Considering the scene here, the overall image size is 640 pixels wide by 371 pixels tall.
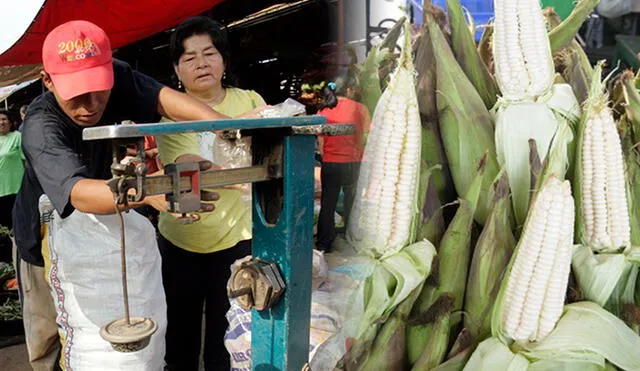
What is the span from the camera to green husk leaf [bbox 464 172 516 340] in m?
0.94

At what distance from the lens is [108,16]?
3162 millimetres

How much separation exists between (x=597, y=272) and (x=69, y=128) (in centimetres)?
145

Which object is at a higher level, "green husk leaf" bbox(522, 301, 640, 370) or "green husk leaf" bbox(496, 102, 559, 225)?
"green husk leaf" bbox(496, 102, 559, 225)

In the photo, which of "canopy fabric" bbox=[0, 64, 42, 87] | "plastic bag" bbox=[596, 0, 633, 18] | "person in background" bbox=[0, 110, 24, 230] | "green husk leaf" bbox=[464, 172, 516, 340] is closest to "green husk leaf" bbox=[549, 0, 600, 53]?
"green husk leaf" bbox=[464, 172, 516, 340]

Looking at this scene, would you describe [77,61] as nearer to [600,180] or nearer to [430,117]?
[430,117]

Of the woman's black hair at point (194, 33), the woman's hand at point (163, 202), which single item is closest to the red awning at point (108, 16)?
the woman's black hair at point (194, 33)

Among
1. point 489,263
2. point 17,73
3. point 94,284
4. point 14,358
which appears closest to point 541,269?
point 489,263

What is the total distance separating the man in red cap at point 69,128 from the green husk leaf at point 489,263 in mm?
552

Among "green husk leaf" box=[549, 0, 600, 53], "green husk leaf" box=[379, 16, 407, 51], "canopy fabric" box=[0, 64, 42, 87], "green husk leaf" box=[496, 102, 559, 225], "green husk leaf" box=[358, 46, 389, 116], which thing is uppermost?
"canopy fabric" box=[0, 64, 42, 87]

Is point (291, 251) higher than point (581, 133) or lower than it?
lower

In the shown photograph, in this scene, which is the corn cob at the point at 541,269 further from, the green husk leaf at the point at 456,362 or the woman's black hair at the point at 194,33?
the woman's black hair at the point at 194,33

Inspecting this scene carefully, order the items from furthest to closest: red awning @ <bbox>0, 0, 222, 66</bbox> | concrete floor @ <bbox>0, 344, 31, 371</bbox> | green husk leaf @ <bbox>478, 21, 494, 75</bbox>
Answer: concrete floor @ <bbox>0, 344, 31, 371</bbox>
red awning @ <bbox>0, 0, 222, 66</bbox>
green husk leaf @ <bbox>478, 21, 494, 75</bbox>

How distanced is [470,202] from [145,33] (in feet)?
Result: 9.68

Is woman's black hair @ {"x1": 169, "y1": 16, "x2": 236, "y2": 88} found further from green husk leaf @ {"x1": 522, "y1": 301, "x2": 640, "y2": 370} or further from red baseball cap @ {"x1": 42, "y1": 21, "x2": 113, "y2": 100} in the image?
green husk leaf @ {"x1": 522, "y1": 301, "x2": 640, "y2": 370}
